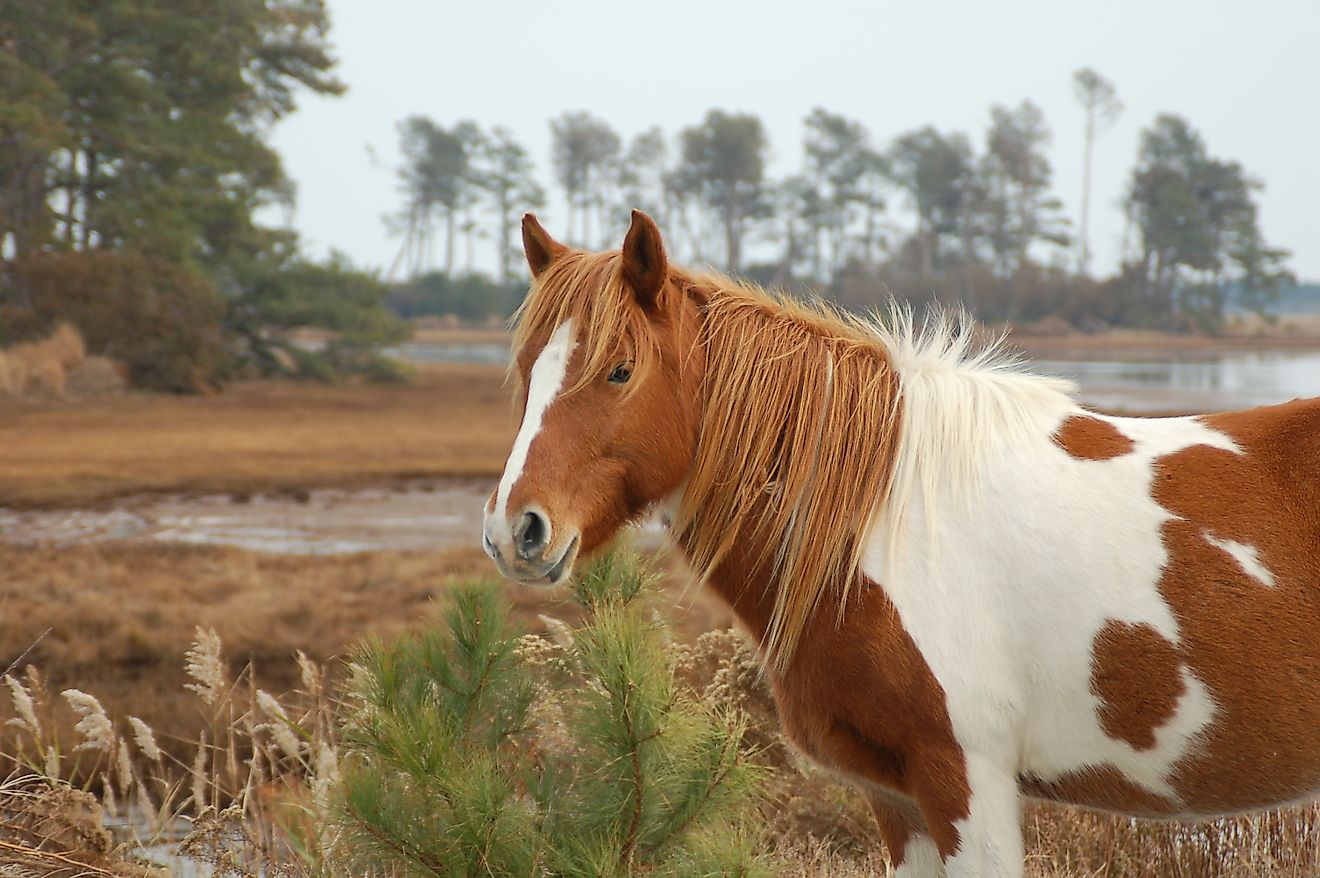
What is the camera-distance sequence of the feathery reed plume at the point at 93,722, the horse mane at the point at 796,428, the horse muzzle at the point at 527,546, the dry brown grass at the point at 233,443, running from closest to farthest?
the horse muzzle at the point at 527,546, the horse mane at the point at 796,428, the feathery reed plume at the point at 93,722, the dry brown grass at the point at 233,443

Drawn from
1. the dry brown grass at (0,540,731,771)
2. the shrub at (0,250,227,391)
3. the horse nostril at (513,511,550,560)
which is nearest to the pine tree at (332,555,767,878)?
the horse nostril at (513,511,550,560)

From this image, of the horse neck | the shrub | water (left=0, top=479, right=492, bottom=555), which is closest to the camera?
the horse neck

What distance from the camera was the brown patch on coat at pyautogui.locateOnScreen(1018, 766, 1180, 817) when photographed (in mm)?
2213

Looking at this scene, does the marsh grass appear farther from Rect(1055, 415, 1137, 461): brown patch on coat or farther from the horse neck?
Rect(1055, 415, 1137, 461): brown patch on coat

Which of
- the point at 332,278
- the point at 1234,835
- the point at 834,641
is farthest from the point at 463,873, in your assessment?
the point at 332,278

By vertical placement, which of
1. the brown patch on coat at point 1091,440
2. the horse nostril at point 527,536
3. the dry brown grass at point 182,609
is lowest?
the dry brown grass at point 182,609

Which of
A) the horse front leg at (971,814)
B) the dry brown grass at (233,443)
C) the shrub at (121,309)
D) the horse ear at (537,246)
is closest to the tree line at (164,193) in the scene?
Answer: the shrub at (121,309)

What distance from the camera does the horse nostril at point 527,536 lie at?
2014 mm

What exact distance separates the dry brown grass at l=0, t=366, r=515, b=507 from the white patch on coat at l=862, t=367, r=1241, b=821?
9.42 meters

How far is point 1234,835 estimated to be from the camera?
142 inches

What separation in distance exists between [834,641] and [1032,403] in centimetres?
79

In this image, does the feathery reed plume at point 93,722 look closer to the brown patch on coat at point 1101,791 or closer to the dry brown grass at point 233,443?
the brown patch on coat at point 1101,791

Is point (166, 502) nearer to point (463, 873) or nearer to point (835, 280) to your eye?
point (463, 873)

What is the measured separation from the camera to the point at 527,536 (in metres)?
2.03
